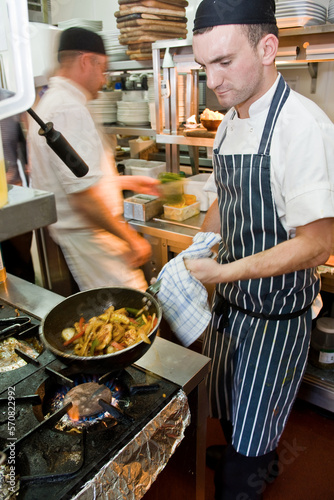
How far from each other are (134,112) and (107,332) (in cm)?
242

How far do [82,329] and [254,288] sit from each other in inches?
26.6

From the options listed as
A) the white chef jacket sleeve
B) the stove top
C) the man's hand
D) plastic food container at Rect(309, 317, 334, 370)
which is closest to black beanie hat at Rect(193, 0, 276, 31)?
the white chef jacket sleeve

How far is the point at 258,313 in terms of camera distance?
1.49 meters

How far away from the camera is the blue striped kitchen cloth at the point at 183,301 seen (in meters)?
1.32

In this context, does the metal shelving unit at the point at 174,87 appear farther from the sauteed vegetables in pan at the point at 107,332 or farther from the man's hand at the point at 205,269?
the sauteed vegetables in pan at the point at 107,332

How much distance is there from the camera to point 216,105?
10.7 ft

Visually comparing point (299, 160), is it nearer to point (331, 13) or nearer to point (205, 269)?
point (205, 269)

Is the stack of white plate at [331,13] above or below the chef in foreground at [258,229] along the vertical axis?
above

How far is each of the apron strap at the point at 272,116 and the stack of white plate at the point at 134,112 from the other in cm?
194

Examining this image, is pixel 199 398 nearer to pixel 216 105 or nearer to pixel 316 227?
pixel 316 227

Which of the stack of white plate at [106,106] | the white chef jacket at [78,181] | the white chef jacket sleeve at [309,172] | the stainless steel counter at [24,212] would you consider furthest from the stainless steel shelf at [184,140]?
the stainless steel counter at [24,212]

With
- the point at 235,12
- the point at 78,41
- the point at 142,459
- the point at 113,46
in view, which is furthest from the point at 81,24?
the point at 142,459

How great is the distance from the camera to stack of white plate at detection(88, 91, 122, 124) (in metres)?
3.17

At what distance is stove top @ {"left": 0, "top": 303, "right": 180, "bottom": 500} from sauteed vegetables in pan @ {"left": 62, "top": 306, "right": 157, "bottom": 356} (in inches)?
3.4
